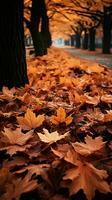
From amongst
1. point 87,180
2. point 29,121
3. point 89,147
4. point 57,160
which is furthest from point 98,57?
point 87,180

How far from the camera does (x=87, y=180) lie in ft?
5.30

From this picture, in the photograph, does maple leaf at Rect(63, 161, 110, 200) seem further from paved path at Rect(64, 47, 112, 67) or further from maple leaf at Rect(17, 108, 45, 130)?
paved path at Rect(64, 47, 112, 67)

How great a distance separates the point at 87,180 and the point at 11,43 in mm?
3771

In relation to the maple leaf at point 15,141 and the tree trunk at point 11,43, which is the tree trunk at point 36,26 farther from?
the maple leaf at point 15,141

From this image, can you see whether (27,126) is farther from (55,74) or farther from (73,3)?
(73,3)

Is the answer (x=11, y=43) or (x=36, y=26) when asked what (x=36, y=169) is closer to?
(x=11, y=43)

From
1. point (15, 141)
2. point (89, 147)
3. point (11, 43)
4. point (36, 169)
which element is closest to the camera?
point (36, 169)

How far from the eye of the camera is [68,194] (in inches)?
66.9

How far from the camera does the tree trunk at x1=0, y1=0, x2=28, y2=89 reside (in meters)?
4.93

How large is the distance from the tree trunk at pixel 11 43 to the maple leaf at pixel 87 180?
3445mm

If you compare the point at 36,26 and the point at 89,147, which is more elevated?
the point at 36,26

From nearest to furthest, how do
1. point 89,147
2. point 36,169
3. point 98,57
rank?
point 36,169, point 89,147, point 98,57

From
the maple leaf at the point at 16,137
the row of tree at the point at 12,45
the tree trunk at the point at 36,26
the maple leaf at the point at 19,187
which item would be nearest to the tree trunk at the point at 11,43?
the row of tree at the point at 12,45

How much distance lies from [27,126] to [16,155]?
0.45 metres
